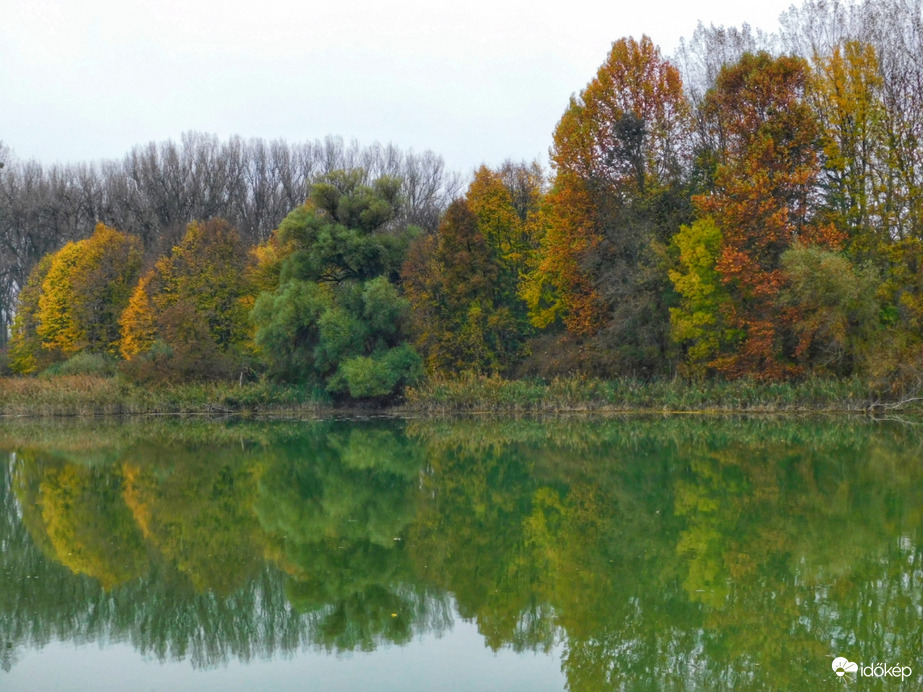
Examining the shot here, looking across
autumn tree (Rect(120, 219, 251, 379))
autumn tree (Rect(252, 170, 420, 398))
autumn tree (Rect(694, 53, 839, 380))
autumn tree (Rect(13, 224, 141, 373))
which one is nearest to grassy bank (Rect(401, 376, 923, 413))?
autumn tree (Rect(694, 53, 839, 380))

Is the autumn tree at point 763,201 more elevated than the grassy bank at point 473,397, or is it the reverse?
the autumn tree at point 763,201

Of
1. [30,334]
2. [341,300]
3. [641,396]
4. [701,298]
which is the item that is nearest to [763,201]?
[701,298]

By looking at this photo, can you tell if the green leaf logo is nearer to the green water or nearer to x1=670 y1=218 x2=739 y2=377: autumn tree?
the green water

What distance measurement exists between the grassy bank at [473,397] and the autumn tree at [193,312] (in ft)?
3.77

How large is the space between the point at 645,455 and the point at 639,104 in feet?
55.8

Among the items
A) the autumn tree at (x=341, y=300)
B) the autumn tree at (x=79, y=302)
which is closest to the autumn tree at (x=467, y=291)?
the autumn tree at (x=341, y=300)

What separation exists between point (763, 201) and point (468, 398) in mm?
11690

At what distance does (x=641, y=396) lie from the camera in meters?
28.9

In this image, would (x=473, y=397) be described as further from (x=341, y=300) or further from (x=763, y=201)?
(x=763, y=201)

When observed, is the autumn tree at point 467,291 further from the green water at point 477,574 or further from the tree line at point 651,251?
the green water at point 477,574

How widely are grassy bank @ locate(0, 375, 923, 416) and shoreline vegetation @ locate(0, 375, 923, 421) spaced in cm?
3

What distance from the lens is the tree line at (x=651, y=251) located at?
2712 cm

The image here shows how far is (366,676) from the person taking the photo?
679 cm

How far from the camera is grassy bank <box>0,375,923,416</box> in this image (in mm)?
26234
